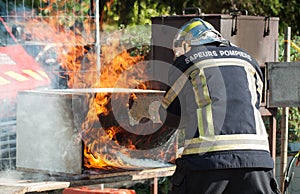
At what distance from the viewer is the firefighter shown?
4660 mm

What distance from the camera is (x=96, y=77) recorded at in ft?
22.9

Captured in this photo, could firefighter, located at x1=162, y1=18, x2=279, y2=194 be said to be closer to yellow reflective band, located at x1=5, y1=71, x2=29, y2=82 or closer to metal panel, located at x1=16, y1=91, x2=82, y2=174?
metal panel, located at x1=16, y1=91, x2=82, y2=174

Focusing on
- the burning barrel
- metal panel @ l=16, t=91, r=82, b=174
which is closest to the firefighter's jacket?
the burning barrel

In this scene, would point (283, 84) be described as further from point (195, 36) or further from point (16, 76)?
point (16, 76)

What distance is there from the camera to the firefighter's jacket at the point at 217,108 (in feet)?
15.3

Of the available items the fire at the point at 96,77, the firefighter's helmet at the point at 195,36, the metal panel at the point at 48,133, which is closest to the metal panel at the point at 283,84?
the fire at the point at 96,77

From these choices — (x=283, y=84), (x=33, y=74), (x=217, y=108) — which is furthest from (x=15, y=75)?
(x=217, y=108)

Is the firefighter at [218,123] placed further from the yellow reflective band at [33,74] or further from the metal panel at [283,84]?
the yellow reflective band at [33,74]

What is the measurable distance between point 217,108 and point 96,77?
97.5 inches

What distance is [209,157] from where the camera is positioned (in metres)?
4.65

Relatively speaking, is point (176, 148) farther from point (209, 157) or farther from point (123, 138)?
point (209, 157)

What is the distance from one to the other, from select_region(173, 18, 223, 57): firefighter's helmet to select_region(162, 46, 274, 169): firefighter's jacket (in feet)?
0.33

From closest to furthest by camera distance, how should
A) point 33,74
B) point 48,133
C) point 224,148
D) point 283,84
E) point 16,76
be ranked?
point 224,148, point 48,133, point 283,84, point 16,76, point 33,74

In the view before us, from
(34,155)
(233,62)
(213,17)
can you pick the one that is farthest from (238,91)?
(213,17)
